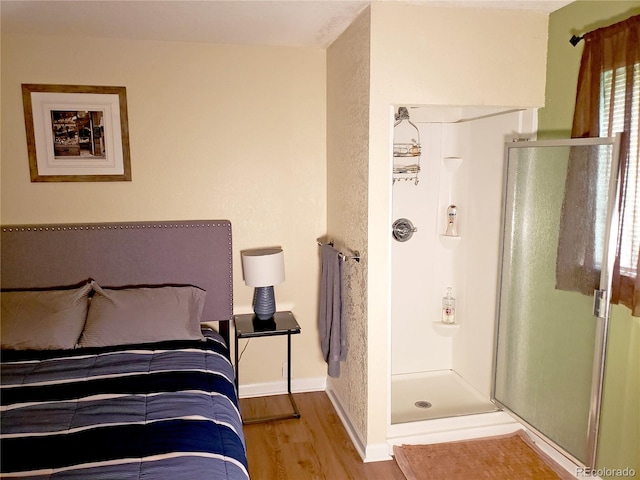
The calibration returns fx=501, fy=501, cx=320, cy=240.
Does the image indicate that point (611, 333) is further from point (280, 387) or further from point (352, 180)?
point (280, 387)

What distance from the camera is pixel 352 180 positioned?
2.86 meters

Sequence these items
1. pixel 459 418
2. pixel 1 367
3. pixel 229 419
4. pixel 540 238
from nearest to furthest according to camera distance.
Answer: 1. pixel 229 419
2. pixel 1 367
3. pixel 540 238
4. pixel 459 418

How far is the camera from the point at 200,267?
3.26 metres

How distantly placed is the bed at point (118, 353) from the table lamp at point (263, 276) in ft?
0.63

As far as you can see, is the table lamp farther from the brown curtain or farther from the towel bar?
the brown curtain

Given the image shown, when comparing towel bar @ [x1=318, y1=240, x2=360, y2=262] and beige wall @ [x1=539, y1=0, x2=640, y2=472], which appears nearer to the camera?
beige wall @ [x1=539, y1=0, x2=640, y2=472]

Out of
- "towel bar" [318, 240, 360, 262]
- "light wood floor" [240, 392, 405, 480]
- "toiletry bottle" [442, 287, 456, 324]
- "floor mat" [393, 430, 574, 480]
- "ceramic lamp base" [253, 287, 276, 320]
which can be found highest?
"towel bar" [318, 240, 360, 262]

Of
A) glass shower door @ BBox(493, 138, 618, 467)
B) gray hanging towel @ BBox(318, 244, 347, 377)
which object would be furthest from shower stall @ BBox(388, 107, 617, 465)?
gray hanging towel @ BBox(318, 244, 347, 377)

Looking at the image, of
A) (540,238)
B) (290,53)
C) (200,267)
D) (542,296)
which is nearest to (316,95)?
(290,53)

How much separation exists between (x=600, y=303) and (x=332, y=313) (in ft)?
4.81

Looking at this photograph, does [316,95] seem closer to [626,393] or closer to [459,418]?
[459,418]

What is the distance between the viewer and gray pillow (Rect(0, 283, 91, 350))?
2.69 metres

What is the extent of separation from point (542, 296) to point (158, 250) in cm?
230

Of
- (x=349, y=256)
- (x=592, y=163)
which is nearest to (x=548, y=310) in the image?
(x=592, y=163)
